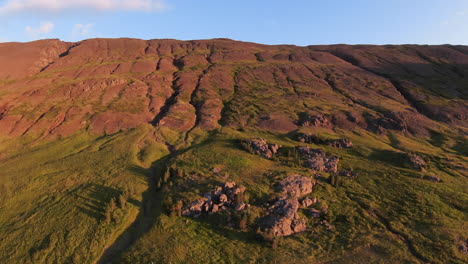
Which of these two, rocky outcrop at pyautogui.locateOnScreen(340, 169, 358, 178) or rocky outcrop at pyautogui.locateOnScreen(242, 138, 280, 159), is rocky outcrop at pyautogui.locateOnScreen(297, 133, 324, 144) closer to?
rocky outcrop at pyautogui.locateOnScreen(242, 138, 280, 159)

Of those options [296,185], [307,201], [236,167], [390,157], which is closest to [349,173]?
[390,157]

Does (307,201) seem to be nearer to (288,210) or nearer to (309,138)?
(288,210)

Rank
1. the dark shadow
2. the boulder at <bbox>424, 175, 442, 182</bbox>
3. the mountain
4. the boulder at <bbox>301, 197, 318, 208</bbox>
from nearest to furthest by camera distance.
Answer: the mountain → the boulder at <bbox>301, 197, 318, 208</bbox> → the boulder at <bbox>424, 175, 442, 182</bbox> → the dark shadow

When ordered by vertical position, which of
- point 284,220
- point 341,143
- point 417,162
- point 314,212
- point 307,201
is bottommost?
point 314,212

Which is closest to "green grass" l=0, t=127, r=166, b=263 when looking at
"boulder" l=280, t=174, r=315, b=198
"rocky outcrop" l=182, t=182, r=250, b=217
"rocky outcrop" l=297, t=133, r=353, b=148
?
"rocky outcrop" l=182, t=182, r=250, b=217

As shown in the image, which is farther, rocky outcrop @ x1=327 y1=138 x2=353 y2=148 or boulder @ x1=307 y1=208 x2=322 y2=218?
rocky outcrop @ x1=327 y1=138 x2=353 y2=148

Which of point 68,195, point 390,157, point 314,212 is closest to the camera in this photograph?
point 314,212

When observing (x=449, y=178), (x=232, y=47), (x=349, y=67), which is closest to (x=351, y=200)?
(x=449, y=178)

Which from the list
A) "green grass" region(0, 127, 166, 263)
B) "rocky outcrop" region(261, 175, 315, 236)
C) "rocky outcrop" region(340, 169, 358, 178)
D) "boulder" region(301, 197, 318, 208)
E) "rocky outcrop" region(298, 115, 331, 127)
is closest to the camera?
"green grass" region(0, 127, 166, 263)
